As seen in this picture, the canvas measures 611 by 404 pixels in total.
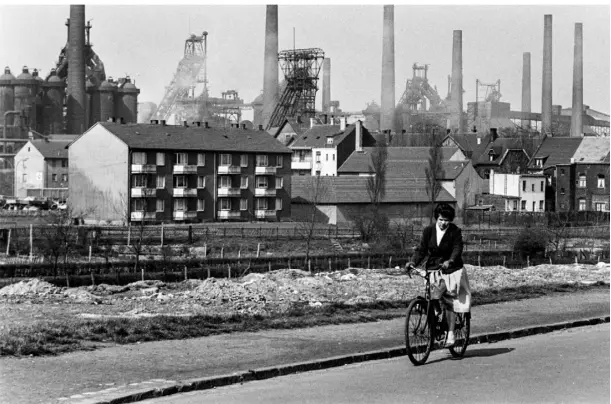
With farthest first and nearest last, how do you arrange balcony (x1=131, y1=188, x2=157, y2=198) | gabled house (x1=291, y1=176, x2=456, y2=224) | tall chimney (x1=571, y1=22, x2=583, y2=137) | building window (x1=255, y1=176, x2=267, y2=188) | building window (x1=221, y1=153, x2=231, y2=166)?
tall chimney (x1=571, y1=22, x2=583, y2=137)
building window (x1=255, y1=176, x2=267, y2=188)
building window (x1=221, y1=153, x2=231, y2=166)
gabled house (x1=291, y1=176, x2=456, y2=224)
balcony (x1=131, y1=188, x2=157, y2=198)

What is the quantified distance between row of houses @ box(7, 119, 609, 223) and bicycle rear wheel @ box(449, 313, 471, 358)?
6783 centimetres

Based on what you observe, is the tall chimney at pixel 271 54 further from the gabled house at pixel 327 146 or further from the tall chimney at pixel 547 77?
the tall chimney at pixel 547 77

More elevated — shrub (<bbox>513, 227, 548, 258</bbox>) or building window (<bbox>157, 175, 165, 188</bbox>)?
building window (<bbox>157, 175, 165, 188</bbox>)

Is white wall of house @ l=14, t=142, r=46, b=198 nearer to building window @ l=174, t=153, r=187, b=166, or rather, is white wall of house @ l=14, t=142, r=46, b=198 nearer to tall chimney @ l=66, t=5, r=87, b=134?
tall chimney @ l=66, t=5, r=87, b=134

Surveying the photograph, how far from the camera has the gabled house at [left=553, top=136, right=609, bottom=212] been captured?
10031 cm

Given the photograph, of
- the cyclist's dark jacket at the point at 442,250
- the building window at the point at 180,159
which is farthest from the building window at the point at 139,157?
the cyclist's dark jacket at the point at 442,250

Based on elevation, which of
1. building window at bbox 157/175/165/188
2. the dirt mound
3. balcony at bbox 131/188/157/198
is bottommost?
the dirt mound

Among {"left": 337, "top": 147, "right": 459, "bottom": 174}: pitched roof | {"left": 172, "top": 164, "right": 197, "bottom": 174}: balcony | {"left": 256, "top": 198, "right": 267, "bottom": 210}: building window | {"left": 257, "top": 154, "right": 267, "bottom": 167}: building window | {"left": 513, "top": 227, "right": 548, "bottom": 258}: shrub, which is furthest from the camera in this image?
{"left": 337, "top": 147, "right": 459, "bottom": 174}: pitched roof

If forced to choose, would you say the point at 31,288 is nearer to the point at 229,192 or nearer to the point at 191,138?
the point at 229,192

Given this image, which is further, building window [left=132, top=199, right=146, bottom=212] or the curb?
building window [left=132, top=199, right=146, bottom=212]

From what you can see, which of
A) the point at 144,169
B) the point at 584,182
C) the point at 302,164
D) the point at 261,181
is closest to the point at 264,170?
the point at 261,181

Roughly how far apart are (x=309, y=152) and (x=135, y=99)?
53443 mm

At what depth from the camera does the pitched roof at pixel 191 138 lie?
8656 cm

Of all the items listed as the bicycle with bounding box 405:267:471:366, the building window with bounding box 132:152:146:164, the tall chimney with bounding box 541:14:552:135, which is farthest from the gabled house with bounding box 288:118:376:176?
the bicycle with bounding box 405:267:471:366
